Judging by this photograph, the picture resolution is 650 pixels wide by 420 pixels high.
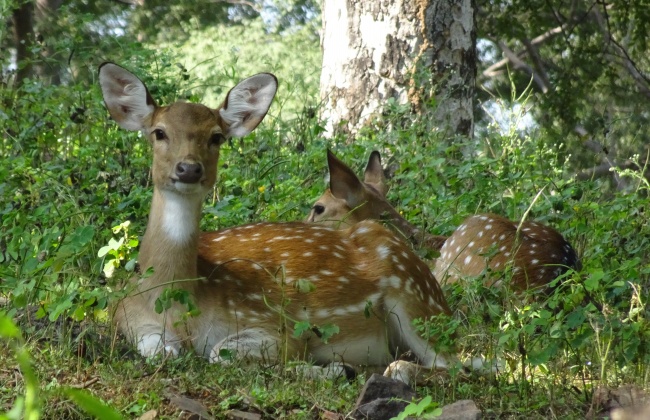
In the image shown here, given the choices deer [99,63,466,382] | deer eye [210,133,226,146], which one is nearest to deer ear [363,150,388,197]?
deer [99,63,466,382]

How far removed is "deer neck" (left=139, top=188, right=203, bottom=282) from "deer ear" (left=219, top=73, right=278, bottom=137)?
26.3 inches

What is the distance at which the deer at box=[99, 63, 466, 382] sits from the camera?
18.7 feet

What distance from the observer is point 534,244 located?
7.32 meters

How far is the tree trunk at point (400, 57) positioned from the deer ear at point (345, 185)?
2.18 metres

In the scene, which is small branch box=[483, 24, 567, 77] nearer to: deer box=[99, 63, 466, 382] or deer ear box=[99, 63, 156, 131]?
deer box=[99, 63, 466, 382]

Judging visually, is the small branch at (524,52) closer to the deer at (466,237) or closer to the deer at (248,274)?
the deer at (466,237)

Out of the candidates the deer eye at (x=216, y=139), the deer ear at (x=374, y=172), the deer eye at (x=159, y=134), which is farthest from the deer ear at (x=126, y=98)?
the deer ear at (x=374, y=172)

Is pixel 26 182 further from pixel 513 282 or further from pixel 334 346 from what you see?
pixel 513 282

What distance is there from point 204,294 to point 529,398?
1.78 m

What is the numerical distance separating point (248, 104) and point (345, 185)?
194 cm

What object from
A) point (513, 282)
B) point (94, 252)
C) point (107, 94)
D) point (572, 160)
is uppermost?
point (107, 94)

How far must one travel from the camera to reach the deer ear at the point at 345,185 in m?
8.23

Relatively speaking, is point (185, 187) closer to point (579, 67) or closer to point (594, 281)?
point (594, 281)

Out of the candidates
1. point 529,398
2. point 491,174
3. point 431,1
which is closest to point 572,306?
point 529,398
